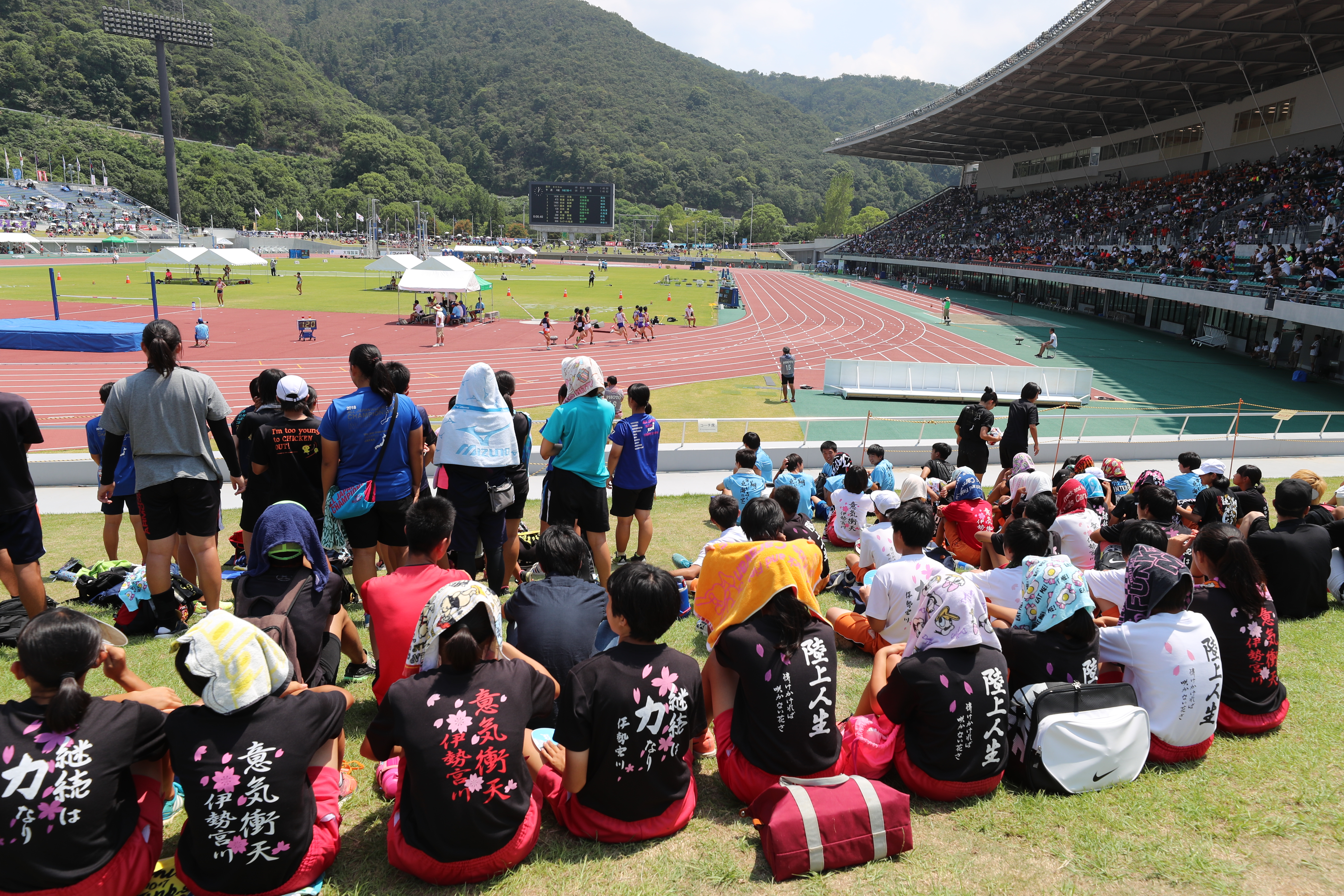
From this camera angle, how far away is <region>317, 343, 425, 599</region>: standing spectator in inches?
211

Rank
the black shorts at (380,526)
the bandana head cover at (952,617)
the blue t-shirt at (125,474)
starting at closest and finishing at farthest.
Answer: the bandana head cover at (952,617), the black shorts at (380,526), the blue t-shirt at (125,474)

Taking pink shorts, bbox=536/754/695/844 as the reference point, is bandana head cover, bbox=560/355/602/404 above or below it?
above

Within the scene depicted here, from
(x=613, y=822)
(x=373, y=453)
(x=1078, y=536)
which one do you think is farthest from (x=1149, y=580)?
(x=373, y=453)

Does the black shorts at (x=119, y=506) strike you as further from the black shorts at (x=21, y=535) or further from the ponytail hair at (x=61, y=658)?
the ponytail hair at (x=61, y=658)

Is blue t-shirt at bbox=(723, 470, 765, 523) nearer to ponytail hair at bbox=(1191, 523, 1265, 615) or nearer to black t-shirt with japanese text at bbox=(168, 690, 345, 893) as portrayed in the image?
ponytail hair at bbox=(1191, 523, 1265, 615)

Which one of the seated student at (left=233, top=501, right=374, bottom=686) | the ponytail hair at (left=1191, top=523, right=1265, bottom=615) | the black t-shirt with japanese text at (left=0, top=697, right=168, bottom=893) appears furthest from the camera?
the ponytail hair at (left=1191, top=523, right=1265, bottom=615)

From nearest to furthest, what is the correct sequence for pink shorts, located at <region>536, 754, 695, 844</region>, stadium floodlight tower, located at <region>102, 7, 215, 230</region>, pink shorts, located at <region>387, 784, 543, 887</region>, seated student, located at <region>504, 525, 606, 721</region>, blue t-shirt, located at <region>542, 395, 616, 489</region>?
pink shorts, located at <region>387, 784, 543, 887</region>, pink shorts, located at <region>536, 754, 695, 844</region>, seated student, located at <region>504, 525, 606, 721</region>, blue t-shirt, located at <region>542, 395, 616, 489</region>, stadium floodlight tower, located at <region>102, 7, 215, 230</region>

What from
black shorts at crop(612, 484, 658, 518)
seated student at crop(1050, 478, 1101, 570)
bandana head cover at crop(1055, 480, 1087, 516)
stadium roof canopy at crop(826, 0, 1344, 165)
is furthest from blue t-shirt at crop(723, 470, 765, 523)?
stadium roof canopy at crop(826, 0, 1344, 165)

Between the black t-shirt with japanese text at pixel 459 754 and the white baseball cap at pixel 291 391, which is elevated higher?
the white baseball cap at pixel 291 391

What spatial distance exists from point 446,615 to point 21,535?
3939 millimetres

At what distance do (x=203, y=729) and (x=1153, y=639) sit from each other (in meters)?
4.17

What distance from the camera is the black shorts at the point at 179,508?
16.8 ft

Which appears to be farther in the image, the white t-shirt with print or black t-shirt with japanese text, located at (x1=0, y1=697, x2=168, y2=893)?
the white t-shirt with print

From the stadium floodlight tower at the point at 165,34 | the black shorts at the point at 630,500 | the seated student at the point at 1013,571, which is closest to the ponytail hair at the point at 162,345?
the black shorts at the point at 630,500
